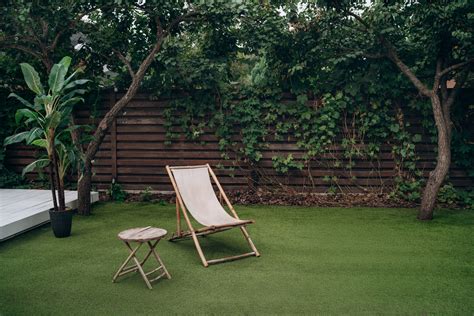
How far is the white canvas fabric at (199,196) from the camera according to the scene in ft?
15.5

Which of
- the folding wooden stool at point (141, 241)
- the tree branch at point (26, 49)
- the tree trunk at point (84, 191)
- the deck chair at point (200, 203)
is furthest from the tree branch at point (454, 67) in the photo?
the tree branch at point (26, 49)

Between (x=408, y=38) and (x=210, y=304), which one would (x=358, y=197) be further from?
(x=210, y=304)

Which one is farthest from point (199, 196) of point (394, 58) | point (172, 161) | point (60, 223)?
point (394, 58)

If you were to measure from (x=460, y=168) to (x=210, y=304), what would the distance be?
583 centimetres

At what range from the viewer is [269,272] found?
389 centimetres

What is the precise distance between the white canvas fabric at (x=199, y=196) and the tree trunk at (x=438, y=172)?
307cm

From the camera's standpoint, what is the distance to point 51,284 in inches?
142

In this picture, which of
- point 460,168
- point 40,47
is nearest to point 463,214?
point 460,168

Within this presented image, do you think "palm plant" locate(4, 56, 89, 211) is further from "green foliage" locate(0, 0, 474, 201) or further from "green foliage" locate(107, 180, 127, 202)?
"green foliage" locate(107, 180, 127, 202)

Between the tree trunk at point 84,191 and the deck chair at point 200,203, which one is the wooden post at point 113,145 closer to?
the tree trunk at point 84,191

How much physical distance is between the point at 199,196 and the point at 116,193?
3022 mm

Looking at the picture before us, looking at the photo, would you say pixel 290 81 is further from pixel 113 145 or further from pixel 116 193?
pixel 116 193

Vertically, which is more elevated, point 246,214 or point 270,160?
point 270,160

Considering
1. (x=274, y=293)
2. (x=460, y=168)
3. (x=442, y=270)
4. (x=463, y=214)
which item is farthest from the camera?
(x=460, y=168)
